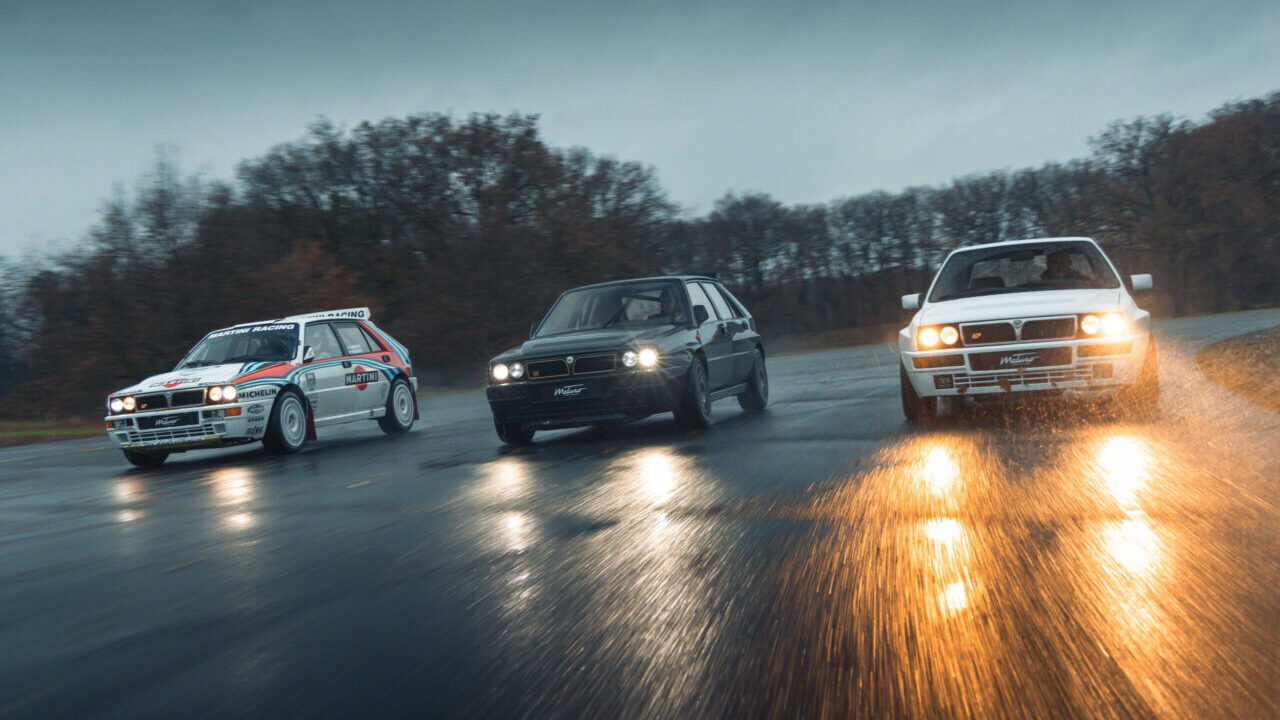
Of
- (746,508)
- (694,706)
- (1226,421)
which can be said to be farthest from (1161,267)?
(694,706)

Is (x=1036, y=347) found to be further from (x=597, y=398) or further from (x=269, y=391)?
(x=269, y=391)

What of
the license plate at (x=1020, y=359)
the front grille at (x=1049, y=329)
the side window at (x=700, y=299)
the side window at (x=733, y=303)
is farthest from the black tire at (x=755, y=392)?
the front grille at (x=1049, y=329)

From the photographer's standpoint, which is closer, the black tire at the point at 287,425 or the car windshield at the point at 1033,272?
the car windshield at the point at 1033,272

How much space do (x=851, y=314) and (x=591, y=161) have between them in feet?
83.4

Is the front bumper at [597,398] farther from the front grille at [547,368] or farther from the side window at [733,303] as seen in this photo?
the side window at [733,303]

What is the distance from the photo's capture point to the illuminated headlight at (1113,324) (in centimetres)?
949

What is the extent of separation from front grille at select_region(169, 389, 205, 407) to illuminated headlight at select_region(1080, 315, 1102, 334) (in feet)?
29.1

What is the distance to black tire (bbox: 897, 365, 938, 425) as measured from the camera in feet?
34.6

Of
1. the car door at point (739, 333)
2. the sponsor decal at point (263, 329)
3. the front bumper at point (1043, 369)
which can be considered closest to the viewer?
the front bumper at point (1043, 369)

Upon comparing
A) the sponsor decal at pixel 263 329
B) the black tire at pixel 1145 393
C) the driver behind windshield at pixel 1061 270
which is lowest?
the black tire at pixel 1145 393

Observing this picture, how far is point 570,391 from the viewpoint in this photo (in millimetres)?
11070

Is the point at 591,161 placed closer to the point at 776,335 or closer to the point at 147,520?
the point at 776,335

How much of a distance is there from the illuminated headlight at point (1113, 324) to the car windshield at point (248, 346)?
8872 mm

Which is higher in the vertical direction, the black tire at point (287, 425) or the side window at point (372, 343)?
the side window at point (372, 343)
